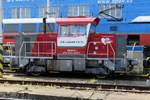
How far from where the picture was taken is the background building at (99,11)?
17.3 metres

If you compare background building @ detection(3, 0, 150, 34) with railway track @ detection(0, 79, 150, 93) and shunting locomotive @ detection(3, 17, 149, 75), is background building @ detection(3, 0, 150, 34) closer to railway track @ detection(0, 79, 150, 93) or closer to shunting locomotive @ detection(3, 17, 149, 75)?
shunting locomotive @ detection(3, 17, 149, 75)

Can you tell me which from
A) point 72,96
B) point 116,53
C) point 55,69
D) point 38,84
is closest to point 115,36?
point 116,53

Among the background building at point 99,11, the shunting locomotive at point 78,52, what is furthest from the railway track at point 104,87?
the background building at point 99,11

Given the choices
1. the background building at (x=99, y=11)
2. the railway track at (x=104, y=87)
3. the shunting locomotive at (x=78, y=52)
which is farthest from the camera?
the background building at (x=99, y=11)

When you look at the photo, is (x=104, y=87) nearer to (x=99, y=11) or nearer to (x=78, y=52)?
(x=78, y=52)

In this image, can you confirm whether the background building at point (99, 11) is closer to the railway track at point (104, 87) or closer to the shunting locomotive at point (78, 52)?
the shunting locomotive at point (78, 52)

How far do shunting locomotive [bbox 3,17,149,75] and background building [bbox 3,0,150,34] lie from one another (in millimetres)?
2325

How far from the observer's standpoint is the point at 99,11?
17.9 m

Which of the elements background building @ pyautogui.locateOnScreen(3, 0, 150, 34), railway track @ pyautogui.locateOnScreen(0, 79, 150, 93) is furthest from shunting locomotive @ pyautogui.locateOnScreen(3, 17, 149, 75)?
railway track @ pyautogui.locateOnScreen(0, 79, 150, 93)

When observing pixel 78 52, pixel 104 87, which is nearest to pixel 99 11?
pixel 78 52

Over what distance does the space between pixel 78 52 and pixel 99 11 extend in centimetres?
379

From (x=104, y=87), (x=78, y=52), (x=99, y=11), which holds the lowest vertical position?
(x=104, y=87)

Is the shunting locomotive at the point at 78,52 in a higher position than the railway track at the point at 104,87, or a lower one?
higher

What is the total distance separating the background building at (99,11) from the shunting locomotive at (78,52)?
2325 millimetres
